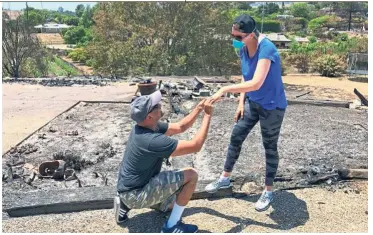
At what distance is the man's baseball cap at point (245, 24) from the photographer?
11.4 feet

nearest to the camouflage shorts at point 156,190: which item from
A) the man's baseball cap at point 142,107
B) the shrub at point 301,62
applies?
the man's baseball cap at point 142,107

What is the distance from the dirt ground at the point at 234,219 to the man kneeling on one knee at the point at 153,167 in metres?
0.25

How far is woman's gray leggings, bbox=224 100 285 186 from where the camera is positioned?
3.72 meters

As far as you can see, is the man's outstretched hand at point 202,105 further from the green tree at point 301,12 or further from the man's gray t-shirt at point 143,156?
the green tree at point 301,12

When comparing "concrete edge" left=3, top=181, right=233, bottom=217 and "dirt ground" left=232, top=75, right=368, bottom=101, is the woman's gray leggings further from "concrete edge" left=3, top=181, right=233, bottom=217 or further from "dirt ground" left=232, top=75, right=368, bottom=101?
"dirt ground" left=232, top=75, right=368, bottom=101

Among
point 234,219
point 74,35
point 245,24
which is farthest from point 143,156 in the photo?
point 74,35

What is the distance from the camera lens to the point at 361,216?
3861 mm

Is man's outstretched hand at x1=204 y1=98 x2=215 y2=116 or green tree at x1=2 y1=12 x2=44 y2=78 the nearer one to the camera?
man's outstretched hand at x1=204 y1=98 x2=215 y2=116

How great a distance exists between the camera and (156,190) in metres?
3.24

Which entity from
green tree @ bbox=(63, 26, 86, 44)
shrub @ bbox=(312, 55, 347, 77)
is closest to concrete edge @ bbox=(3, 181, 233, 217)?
shrub @ bbox=(312, 55, 347, 77)

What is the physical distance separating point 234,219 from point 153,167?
0.97 meters

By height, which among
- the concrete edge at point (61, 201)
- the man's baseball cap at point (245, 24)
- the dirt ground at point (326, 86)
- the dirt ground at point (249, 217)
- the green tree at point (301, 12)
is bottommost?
the dirt ground at point (326, 86)

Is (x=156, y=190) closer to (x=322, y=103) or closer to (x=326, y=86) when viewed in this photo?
(x=322, y=103)

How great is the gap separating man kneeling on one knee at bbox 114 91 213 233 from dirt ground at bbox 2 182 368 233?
248 millimetres
